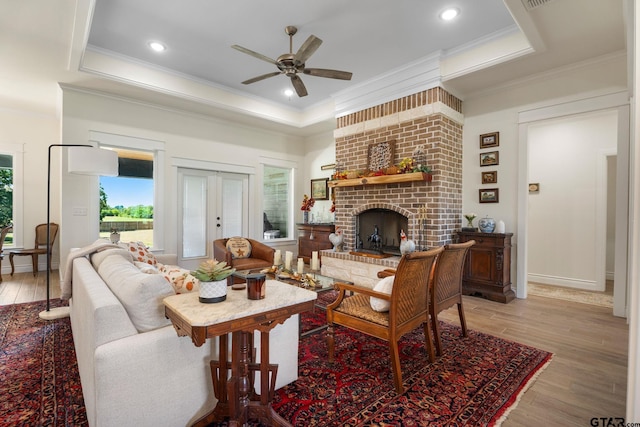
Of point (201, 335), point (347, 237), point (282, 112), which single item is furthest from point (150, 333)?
point (282, 112)

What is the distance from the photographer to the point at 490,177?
178 inches

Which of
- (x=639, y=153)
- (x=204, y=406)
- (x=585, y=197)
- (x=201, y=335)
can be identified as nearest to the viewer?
(x=639, y=153)

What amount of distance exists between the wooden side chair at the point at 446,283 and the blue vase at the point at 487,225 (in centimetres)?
172

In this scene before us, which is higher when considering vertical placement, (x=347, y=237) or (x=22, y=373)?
(x=347, y=237)

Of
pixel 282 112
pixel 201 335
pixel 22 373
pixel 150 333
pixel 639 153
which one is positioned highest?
pixel 282 112

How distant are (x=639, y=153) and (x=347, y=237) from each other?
4.55m

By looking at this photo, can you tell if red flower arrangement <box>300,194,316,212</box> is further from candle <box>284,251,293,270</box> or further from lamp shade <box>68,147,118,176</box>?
lamp shade <box>68,147,118,176</box>

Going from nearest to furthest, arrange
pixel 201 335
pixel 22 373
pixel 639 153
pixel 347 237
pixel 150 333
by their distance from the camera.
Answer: pixel 639 153 < pixel 201 335 < pixel 150 333 < pixel 22 373 < pixel 347 237

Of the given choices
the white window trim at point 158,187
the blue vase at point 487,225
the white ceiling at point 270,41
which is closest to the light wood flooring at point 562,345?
the blue vase at point 487,225

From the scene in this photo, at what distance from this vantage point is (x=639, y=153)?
1.08 metres

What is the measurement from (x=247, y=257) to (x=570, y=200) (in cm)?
536

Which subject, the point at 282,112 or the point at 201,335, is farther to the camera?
the point at 282,112

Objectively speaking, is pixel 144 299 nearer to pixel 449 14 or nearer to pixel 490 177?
pixel 449 14

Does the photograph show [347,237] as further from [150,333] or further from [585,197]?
[150,333]
